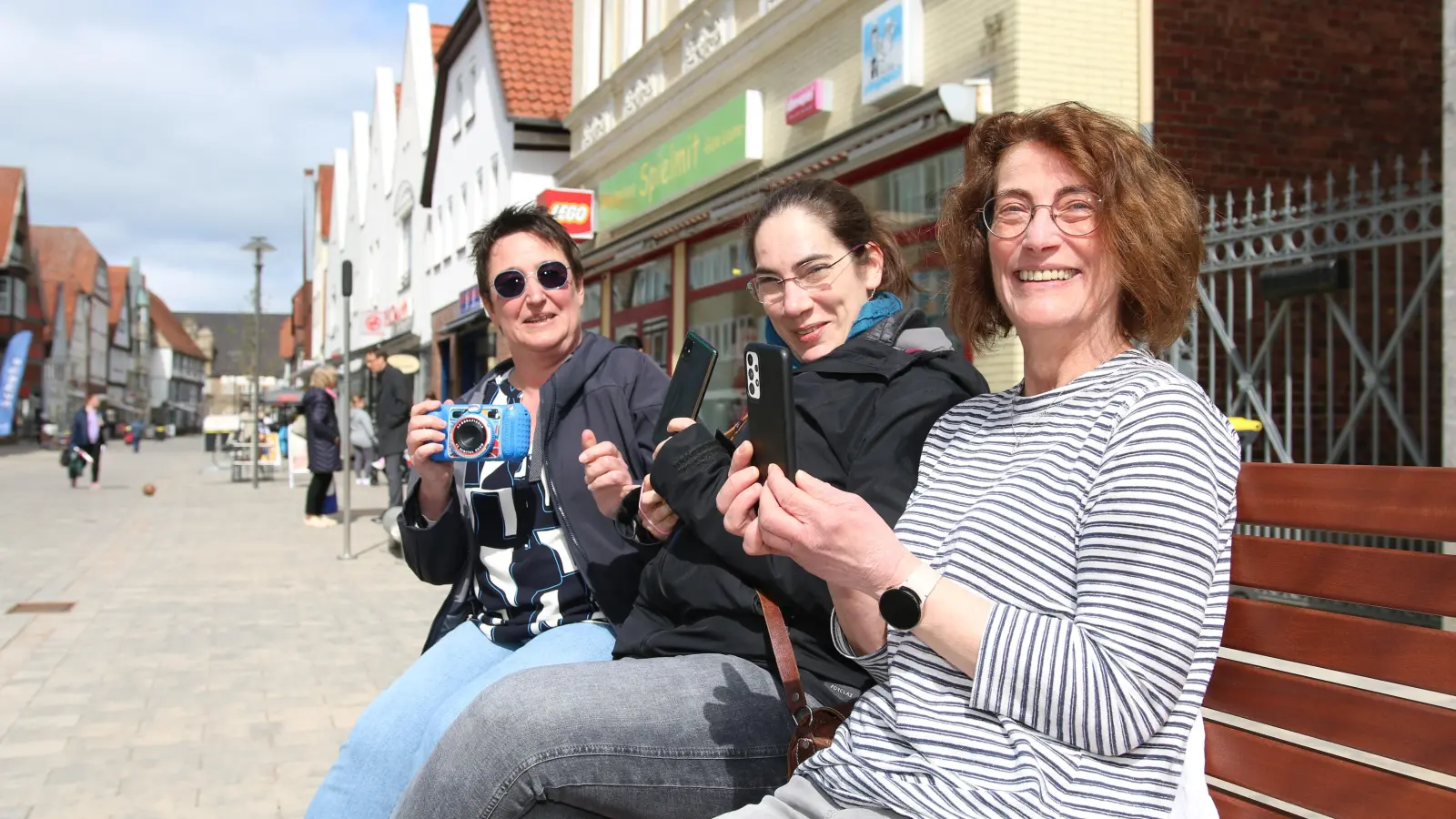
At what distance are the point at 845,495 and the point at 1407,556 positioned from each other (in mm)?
803

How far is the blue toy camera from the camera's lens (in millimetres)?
2910

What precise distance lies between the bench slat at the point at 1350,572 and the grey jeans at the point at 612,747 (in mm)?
801

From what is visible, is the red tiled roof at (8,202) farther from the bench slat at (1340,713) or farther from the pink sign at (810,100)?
the bench slat at (1340,713)

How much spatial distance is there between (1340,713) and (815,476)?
0.90 m

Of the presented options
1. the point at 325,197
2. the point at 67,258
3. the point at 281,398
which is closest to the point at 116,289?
the point at 67,258

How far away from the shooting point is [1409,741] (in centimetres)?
167

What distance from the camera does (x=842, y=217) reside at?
2.76 m

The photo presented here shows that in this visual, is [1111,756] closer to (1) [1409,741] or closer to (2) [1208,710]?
(1) [1409,741]

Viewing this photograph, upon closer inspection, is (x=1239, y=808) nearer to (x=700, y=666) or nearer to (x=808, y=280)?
(x=700, y=666)

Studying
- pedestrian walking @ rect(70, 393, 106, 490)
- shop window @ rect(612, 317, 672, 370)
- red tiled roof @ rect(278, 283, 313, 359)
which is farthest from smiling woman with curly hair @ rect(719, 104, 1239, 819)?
red tiled roof @ rect(278, 283, 313, 359)

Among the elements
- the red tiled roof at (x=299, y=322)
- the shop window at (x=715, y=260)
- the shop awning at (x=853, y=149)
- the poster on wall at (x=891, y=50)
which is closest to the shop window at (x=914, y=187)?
the shop awning at (x=853, y=149)

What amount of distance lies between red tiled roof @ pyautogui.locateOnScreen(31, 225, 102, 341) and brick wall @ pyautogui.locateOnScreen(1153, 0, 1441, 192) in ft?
276

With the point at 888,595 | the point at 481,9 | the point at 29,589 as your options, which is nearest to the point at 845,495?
the point at 888,595

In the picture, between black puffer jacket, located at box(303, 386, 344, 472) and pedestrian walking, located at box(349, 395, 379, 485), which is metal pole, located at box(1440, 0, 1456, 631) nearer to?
black puffer jacket, located at box(303, 386, 344, 472)
